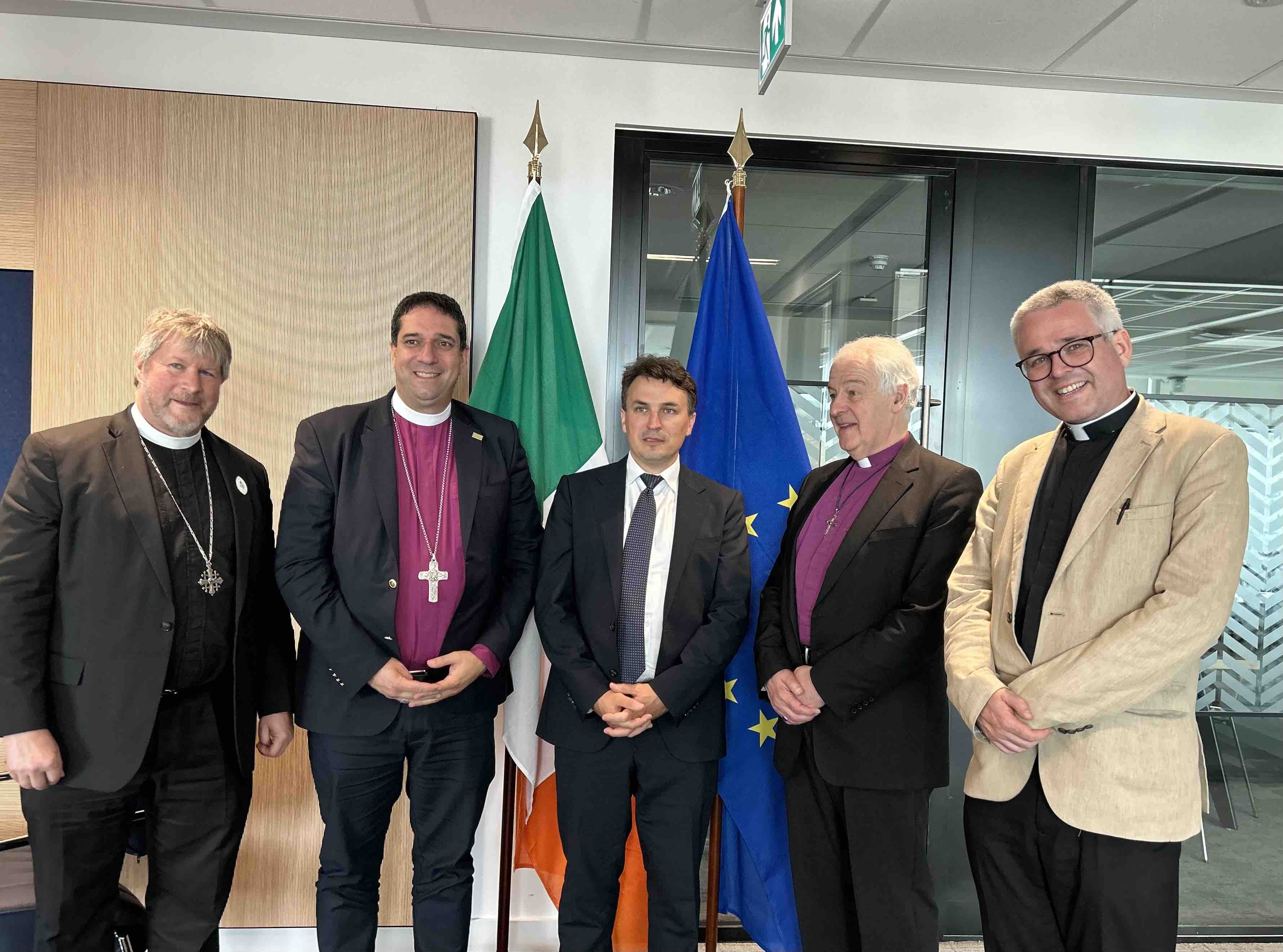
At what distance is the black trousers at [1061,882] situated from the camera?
1693 millimetres

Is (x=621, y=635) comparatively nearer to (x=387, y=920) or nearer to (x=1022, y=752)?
(x=1022, y=752)

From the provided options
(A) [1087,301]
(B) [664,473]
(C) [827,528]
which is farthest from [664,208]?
(A) [1087,301]

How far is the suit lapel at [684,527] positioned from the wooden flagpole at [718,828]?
47cm

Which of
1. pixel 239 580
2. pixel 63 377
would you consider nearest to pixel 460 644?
pixel 239 580

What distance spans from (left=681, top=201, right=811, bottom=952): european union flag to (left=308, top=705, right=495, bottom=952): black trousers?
81 centimetres

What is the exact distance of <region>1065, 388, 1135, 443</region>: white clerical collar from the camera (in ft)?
6.04

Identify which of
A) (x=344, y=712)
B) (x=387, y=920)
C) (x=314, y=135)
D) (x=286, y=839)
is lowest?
(x=387, y=920)

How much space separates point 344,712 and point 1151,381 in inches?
123

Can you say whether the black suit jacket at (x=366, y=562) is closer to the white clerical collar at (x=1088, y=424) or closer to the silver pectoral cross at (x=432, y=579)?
the silver pectoral cross at (x=432, y=579)

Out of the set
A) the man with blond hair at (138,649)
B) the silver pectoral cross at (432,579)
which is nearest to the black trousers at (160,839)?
the man with blond hair at (138,649)

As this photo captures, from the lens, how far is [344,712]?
2.20 m

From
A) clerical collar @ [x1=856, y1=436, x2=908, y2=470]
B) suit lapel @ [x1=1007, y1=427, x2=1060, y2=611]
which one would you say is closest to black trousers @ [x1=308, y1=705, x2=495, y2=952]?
clerical collar @ [x1=856, y1=436, x2=908, y2=470]

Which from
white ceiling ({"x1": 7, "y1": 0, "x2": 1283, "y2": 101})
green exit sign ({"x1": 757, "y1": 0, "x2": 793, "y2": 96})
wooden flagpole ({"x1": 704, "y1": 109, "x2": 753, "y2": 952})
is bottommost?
wooden flagpole ({"x1": 704, "y1": 109, "x2": 753, "y2": 952})

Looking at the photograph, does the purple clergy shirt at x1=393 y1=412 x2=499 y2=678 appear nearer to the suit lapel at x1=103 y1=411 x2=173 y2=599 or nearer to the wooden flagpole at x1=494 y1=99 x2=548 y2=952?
the suit lapel at x1=103 y1=411 x2=173 y2=599
